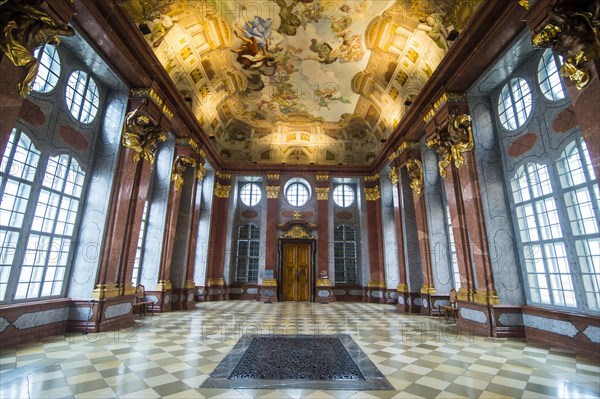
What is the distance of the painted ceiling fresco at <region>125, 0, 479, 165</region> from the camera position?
8.66 meters

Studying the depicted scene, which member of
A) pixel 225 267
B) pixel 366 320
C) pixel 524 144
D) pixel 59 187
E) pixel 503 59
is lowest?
pixel 366 320

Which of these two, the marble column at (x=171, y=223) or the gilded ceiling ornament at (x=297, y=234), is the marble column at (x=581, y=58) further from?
the gilded ceiling ornament at (x=297, y=234)

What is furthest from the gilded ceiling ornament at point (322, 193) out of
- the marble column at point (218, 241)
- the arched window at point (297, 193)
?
the marble column at point (218, 241)

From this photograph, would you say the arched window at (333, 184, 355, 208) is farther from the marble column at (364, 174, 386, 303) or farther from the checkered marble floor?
the checkered marble floor

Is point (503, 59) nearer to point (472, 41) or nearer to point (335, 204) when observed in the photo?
point (472, 41)

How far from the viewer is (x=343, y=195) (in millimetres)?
17656

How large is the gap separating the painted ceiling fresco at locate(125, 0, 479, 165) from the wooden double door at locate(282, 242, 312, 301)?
545cm

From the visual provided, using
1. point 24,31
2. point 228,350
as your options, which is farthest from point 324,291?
point 24,31

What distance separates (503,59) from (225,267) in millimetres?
14805

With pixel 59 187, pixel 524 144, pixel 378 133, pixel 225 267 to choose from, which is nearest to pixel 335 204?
pixel 378 133

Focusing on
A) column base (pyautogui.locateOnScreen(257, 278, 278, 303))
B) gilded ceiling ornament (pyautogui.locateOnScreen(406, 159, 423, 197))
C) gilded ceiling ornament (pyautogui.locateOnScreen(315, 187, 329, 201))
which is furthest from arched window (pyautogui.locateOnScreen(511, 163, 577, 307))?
column base (pyautogui.locateOnScreen(257, 278, 278, 303))

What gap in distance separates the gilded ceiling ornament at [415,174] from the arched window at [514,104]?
147 inches

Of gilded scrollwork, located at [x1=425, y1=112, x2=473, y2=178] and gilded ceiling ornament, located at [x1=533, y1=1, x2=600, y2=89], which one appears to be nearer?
gilded ceiling ornament, located at [x1=533, y1=1, x2=600, y2=89]

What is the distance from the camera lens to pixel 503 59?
6980 mm
